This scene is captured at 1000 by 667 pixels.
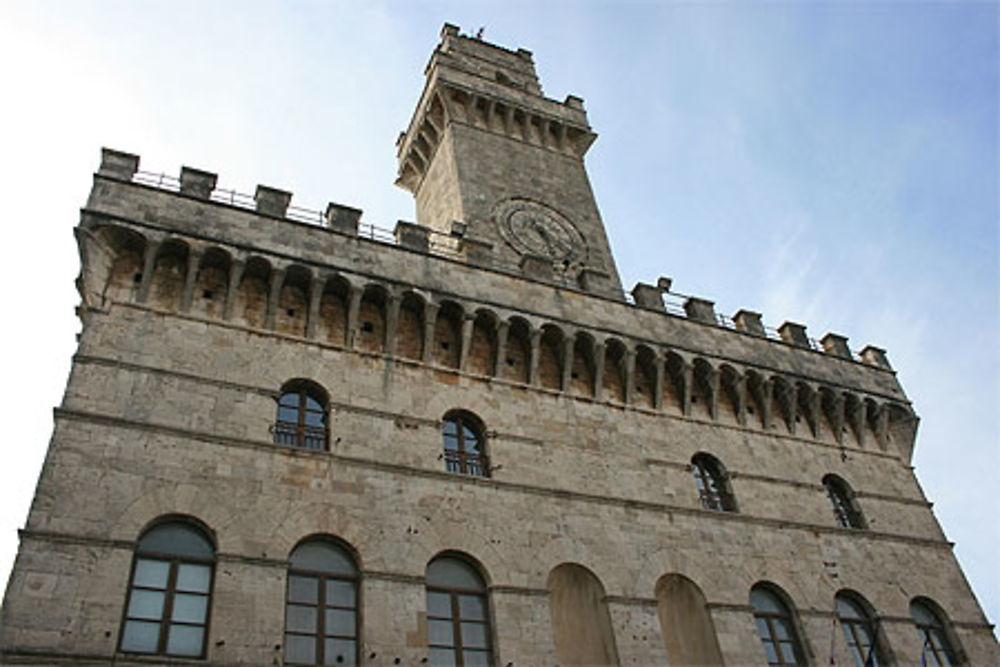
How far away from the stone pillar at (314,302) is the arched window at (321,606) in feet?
12.6

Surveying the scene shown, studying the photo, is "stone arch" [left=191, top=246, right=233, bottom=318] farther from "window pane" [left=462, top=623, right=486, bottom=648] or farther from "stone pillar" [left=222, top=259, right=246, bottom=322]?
"window pane" [left=462, top=623, right=486, bottom=648]

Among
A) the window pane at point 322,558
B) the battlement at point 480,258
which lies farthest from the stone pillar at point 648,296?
the window pane at point 322,558

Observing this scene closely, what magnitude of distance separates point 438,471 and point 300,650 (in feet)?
11.9

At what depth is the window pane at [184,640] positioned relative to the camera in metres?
10.5

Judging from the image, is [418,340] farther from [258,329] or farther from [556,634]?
[556,634]

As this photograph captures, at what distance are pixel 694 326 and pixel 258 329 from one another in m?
9.29

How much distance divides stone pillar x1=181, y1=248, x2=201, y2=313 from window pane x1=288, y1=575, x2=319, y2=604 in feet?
15.9

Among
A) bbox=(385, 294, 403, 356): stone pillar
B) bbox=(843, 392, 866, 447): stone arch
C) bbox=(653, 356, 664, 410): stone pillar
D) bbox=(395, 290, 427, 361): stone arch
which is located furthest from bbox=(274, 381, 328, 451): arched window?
bbox=(843, 392, 866, 447): stone arch

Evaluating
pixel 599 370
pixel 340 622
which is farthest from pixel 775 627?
pixel 340 622

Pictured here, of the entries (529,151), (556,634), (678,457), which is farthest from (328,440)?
(529,151)

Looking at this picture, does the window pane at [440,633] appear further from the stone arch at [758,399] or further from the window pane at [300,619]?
the stone arch at [758,399]

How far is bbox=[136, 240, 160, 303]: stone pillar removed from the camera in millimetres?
13664

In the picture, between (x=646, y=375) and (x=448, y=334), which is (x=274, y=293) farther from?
(x=646, y=375)

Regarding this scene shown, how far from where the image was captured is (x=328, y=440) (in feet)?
44.3
